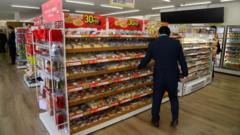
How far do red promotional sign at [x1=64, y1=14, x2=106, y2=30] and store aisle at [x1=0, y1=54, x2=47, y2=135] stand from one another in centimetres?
187

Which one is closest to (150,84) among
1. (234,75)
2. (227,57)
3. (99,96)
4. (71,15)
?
(99,96)

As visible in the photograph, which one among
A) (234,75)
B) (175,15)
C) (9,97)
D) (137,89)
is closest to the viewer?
(137,89)

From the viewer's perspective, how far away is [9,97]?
176 inches

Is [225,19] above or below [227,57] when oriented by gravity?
above

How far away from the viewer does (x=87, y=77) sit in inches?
117

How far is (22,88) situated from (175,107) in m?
4.49

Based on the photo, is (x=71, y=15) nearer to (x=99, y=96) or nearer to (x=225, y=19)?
(x=99, y=96)

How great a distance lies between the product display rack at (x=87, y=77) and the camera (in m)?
2.61

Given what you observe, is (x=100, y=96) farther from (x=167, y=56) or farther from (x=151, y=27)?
(x=151, y=27)

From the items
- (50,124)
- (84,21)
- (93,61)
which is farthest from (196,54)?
(50,124)

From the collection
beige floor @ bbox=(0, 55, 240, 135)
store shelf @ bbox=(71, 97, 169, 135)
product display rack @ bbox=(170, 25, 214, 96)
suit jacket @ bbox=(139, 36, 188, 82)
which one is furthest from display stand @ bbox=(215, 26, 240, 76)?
suit jacket @ bbox=(139, 36, 188, 82)

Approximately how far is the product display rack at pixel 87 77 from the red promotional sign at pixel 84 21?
0.7 inches

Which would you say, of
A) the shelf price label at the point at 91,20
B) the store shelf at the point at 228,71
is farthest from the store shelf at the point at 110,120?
the store shelf at the point at 228,71

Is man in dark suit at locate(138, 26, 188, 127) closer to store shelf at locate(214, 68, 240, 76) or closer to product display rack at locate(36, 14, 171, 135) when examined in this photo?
product display rack at locate(36, 14, 171, 135)
